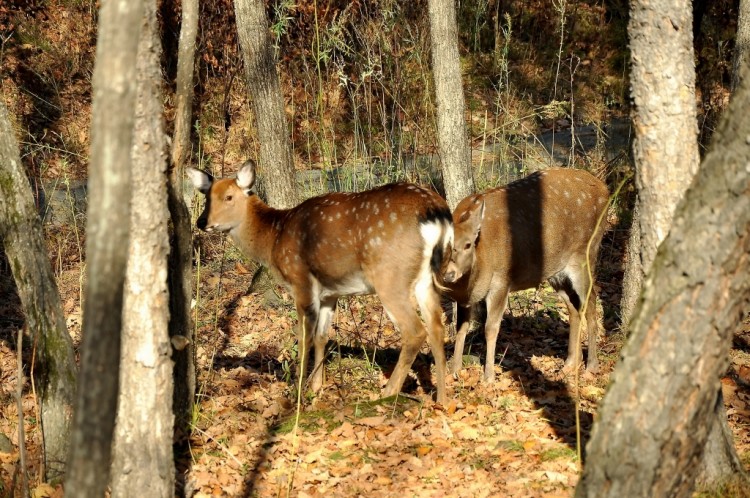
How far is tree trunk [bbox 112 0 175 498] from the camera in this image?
4.71 m

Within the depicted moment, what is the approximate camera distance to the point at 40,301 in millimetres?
6250

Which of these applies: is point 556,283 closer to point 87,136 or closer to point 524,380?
point 524,380

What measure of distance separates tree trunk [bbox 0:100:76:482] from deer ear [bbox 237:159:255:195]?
272cm

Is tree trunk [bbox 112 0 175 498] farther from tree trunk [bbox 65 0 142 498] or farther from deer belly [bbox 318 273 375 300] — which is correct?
deer belly [bbox 318 273 375 300]

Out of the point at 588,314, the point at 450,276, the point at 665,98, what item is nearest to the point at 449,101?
the point at 450,276

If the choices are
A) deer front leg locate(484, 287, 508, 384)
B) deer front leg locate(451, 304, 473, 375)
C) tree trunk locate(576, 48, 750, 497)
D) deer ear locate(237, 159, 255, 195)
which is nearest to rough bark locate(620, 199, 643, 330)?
deer front leg locate(484, 287, 508, 384)

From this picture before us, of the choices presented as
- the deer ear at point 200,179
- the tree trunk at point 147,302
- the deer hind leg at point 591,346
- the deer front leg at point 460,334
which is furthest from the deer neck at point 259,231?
the tree trunk at point 147,302

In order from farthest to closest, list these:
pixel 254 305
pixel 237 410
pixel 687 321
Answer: pixel 254 305, pixel 237 410, pixel 687 321

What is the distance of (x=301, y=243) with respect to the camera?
8.14 m

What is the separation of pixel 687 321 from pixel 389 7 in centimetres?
779

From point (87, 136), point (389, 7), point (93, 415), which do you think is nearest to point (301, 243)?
point (389, 7)

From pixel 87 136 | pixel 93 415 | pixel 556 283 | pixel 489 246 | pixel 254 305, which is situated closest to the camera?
pixel 93 415

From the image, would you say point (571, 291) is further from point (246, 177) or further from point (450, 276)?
point (246, 177)

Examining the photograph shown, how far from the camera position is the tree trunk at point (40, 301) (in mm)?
6184
